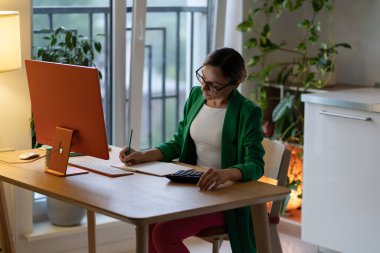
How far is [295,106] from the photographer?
457 centimetres

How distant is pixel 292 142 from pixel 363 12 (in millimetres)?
859

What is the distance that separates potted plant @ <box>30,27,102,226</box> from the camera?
4000 millimetres

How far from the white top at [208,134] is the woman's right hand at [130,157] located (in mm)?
237

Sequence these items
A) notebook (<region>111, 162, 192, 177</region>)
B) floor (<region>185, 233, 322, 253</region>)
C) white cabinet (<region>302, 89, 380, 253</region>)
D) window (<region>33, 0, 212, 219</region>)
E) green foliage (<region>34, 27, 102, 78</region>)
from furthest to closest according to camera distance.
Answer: floor (<region>185, 233, 322, 253</region>)
window (<region>33, 0, 212, 219</region>)
green foliage (<region>34, 27, 102, 78</region>)
white cabinet (<region>302, 89, 380, 253</region>)
notebook (<region>111, 162, 192, 177</region>)

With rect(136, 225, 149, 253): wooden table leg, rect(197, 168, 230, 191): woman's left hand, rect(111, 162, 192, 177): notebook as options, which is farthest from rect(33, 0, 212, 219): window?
rect(136, 225, 149, 253): wooden table leg

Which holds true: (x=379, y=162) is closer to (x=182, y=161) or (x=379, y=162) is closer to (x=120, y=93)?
(x=182, y=161)

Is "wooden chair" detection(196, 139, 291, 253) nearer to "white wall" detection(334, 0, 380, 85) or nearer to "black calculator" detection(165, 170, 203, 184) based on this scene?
"black calculator" detection(165, 170, 203, 184)

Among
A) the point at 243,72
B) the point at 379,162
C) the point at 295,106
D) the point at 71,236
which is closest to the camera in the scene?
the point at 243,72

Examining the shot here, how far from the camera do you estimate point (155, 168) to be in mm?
3104

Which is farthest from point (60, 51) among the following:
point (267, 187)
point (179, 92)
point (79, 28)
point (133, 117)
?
point (267, 187)

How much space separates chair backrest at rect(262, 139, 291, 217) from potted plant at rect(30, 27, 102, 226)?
1279 millimetres

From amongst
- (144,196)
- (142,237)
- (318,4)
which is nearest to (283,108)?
(318,4)

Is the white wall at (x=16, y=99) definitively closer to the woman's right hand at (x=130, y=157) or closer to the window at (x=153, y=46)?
the window at (x=153, y=46)

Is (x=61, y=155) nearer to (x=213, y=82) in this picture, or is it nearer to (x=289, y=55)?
(x=213, y=82)
